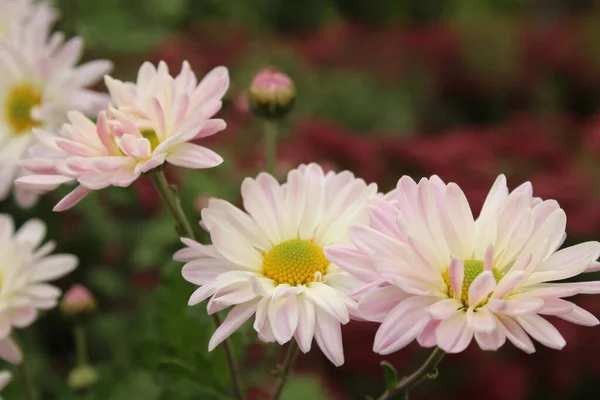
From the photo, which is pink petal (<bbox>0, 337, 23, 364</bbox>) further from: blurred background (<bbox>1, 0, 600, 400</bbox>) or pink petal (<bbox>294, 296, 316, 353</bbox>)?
pink petal (<bbox>294, 296, 316, 353</bbox>)

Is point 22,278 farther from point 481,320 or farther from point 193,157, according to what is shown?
point 481,320

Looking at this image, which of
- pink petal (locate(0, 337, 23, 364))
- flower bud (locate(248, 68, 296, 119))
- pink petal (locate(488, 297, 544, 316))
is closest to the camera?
pink petal (locate(488, 297, 544, 316))

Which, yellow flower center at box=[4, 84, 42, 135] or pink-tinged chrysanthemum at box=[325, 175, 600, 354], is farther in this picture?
yellow flower center at box=[4, 84, 42, 135]

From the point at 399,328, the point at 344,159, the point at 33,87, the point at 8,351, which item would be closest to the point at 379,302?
the point at 399,328

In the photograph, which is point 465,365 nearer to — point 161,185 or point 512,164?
point 512,164

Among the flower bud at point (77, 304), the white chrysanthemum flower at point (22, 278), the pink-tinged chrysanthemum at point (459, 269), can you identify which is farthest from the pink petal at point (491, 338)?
the flower bud at point (77, 304)

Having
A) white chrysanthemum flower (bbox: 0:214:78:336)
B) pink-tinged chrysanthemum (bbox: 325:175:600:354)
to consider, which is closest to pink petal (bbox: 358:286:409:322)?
pink-tinged chrysanthemum (bbox: 325:175:600:354)
